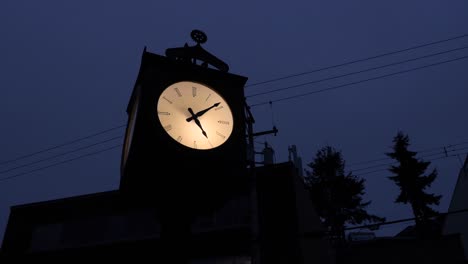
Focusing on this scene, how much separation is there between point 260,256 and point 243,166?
1200 cm

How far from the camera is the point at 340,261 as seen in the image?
22.2 m

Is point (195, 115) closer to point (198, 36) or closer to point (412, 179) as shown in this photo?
point (198, 36)

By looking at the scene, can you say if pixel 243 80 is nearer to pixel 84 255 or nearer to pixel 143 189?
pixel 143 189

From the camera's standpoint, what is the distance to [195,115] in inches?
119

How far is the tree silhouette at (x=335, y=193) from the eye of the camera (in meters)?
33.9

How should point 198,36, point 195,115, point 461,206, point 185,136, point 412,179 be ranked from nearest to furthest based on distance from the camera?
point 185,136 < point 195,115 < point 198,36 < point 461,206 < point 412,179

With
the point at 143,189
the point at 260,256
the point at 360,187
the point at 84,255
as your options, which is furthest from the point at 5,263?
the point at 360,187

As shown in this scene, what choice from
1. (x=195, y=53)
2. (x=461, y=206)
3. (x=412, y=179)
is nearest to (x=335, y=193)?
(x=412, y=179)

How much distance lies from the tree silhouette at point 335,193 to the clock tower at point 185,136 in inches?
1236

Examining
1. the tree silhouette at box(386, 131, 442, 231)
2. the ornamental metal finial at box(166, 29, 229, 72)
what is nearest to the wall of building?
the tree silhouette at box(386, 131, 442, 231)

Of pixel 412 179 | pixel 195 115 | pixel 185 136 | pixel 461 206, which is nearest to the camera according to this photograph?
pixel 185 136

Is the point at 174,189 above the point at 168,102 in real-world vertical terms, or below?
below

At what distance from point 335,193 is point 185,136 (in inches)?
1344

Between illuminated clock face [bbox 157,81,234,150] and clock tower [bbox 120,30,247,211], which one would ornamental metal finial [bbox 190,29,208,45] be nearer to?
clock tower [bbox 120,30,247,211]
